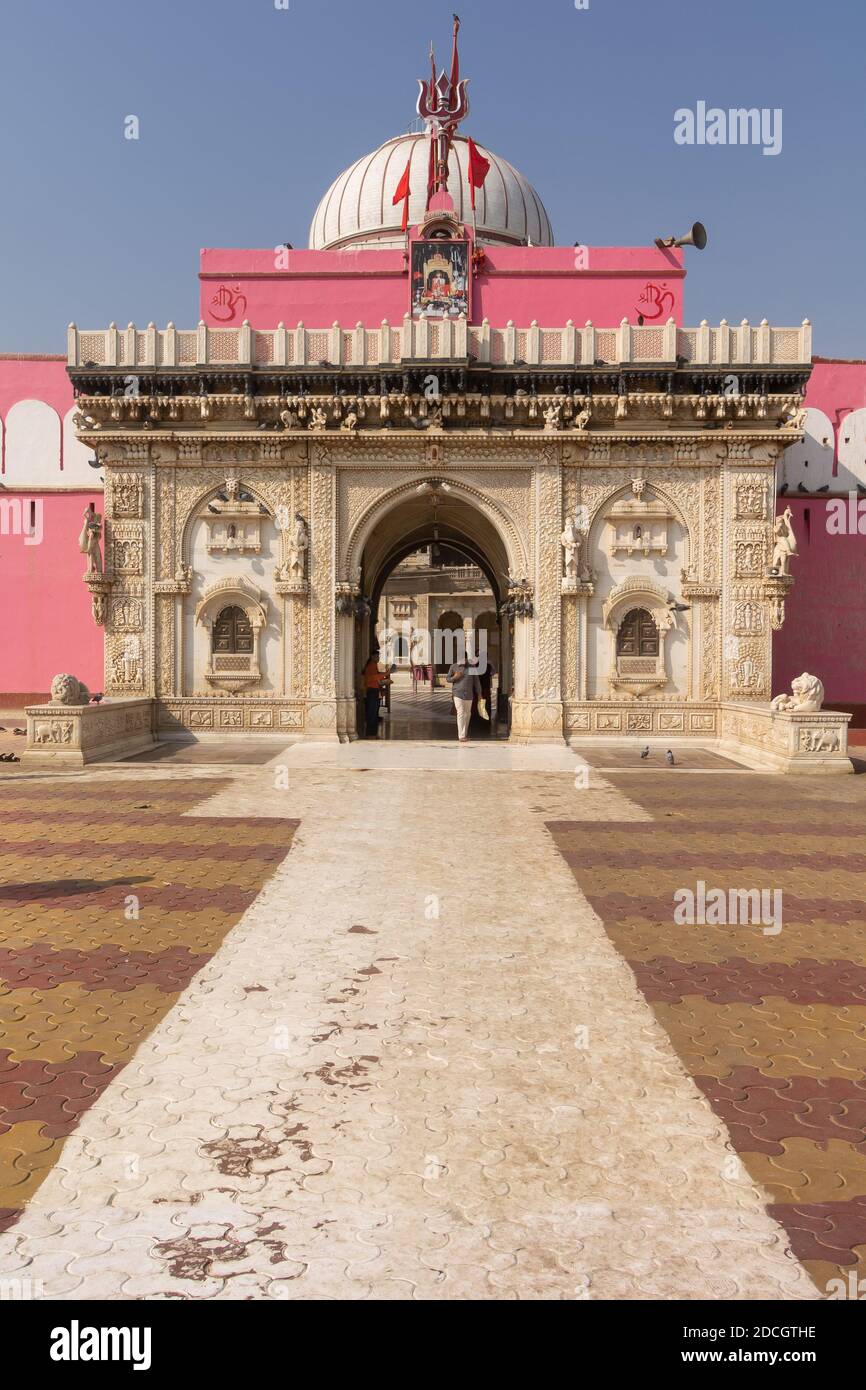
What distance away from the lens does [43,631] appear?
2138cm

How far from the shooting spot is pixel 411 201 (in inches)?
977

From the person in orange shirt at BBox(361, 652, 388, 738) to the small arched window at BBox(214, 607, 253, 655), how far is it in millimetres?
2985

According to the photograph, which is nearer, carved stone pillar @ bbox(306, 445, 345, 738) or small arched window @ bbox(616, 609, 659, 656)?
carved stone pillar @ bbox(306, 445, 345, 738)

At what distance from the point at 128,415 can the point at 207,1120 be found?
17135 mm

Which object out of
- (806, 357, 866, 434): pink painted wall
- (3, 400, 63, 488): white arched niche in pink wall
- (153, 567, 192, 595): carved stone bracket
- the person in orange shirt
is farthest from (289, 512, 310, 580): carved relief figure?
(806, 357, 866, 434): pink painted wall

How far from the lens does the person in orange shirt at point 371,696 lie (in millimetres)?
20266

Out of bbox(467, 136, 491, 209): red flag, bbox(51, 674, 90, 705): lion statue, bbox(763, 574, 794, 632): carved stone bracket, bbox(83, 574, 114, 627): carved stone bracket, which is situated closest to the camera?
bbox(51, 674, 90, 705): lion statue

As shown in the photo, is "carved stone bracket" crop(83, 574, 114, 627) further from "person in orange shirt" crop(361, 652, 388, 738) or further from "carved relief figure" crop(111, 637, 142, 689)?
"person in orange shirt" crop(361, 652, 388, 738)

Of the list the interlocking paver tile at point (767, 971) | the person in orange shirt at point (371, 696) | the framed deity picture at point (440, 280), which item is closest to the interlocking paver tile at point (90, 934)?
the interlocking paver tile at point (767, 971)


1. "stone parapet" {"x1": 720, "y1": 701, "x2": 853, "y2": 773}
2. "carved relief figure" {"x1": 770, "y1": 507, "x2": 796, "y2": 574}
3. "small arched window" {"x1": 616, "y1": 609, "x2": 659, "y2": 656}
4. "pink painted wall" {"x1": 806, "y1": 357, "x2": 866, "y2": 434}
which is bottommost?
"stone parapet" {"x1": 720, "y1": 701, "x2": 853, "y2": 773}

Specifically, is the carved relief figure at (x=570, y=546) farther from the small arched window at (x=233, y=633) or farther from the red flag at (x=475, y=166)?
the red flag at (x=475, y=166)

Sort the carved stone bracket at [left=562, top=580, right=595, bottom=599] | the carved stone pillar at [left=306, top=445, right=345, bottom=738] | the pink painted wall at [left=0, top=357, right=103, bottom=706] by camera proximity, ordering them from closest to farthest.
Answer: the carved stone bracket at [left=562, top=580, right=595, bottom=599]
the carved stone pillar at [left=306, top=445, right=345, bottom=738]
the pink painted wall at [left=0, top=357, right=103, bottom=706]

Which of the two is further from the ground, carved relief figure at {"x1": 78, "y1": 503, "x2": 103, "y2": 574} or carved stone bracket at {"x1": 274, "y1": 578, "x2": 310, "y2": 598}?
carved relief figure at {"x1": 78, "y1": 503, "x2": 103, "y2": 574}

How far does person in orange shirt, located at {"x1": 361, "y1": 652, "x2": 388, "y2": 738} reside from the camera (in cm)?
2027
